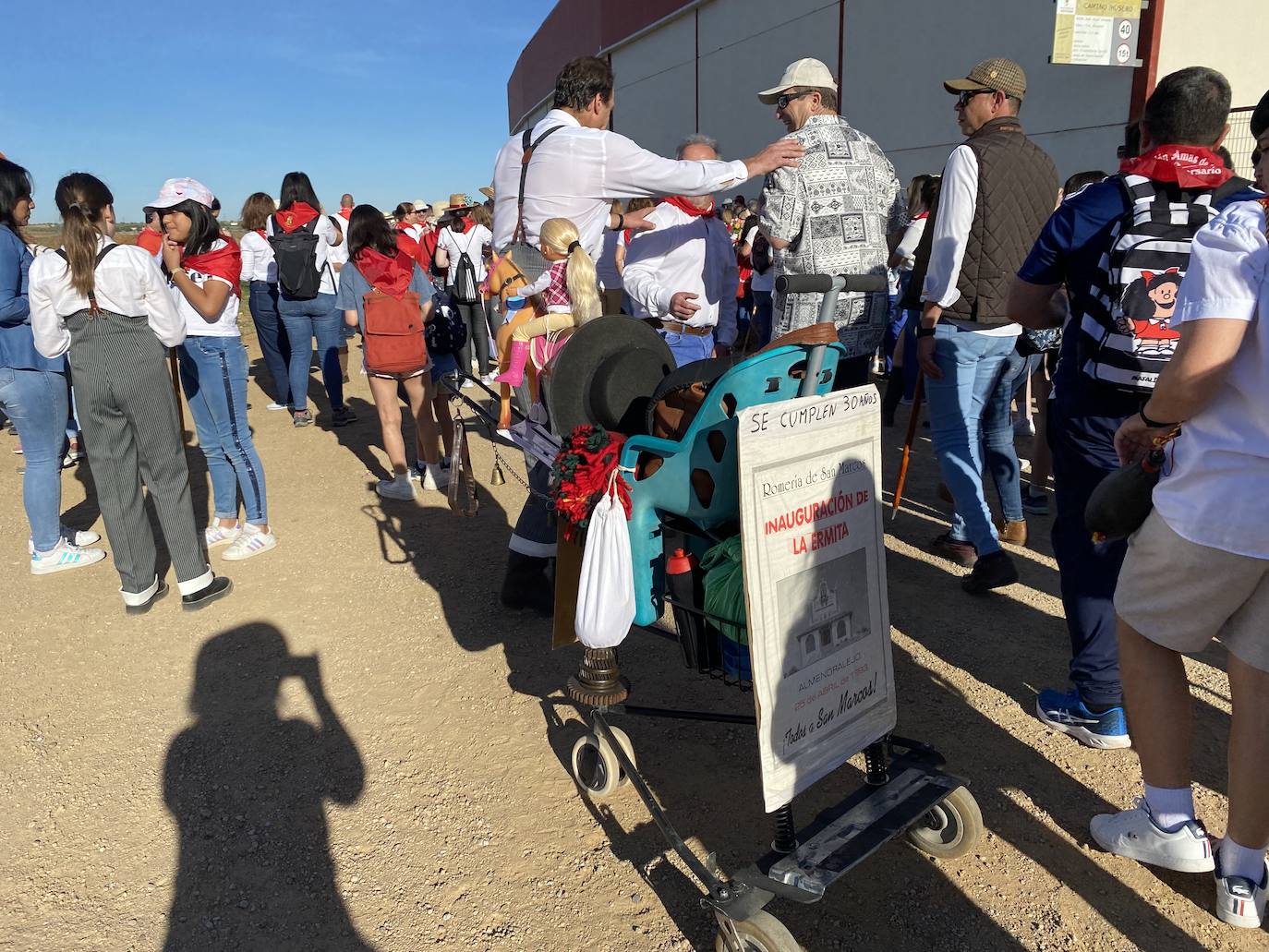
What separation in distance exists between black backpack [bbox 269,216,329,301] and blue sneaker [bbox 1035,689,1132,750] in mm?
7378

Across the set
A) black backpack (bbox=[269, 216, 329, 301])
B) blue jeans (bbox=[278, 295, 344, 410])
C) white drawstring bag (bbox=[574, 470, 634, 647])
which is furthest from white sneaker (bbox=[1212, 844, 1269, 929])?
blue jeans (bbox=[278, 295, 344, 410])

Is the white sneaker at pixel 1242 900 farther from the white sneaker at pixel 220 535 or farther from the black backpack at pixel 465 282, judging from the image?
the black backpack at pixel 465 282

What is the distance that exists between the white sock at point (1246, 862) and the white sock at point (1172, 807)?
0.13 meters

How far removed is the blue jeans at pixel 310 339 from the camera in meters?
8.65

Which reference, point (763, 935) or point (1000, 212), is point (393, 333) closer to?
point (1000, 212)

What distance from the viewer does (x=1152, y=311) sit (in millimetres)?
2584

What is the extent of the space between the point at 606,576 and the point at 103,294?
3.28m

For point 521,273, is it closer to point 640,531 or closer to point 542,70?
point 640,531

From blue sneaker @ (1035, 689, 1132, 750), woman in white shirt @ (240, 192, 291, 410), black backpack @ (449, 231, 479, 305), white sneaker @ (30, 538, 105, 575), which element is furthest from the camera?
black backpack @ (449, 231, 479, 305)

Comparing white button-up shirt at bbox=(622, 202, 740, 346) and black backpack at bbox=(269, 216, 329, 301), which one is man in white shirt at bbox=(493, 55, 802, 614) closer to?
white button-up shirt at bbox=(622, 202, 740, 346)

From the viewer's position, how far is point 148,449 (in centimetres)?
444

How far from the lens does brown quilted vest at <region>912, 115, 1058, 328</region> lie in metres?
4.02

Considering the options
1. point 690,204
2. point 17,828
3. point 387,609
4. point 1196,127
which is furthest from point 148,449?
point 1196,127

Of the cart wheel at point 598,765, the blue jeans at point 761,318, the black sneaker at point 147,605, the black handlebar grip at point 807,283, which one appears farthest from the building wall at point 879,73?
the black sneaker at point 147,605
